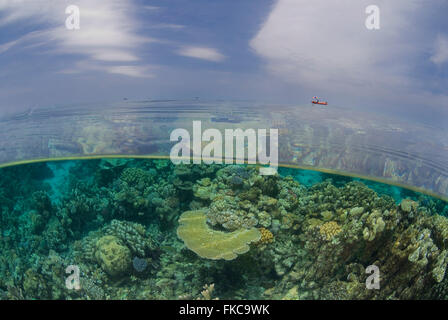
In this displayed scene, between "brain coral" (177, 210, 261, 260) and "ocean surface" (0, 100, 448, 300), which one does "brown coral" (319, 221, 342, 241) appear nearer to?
"ocean surface" (0, 100, 448, 300)

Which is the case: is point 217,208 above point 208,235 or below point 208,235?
above

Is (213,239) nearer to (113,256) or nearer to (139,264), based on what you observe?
(139,264)

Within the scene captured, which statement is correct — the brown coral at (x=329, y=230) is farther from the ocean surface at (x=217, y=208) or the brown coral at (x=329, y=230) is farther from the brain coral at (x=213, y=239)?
the brain coral at (x=213, y=239)

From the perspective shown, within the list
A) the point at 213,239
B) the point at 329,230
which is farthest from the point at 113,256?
the point at 329,230

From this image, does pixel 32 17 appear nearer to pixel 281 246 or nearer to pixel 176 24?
pixel 176 24

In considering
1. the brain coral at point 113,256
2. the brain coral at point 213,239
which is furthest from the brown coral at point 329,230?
the brain coral at point 113,256
